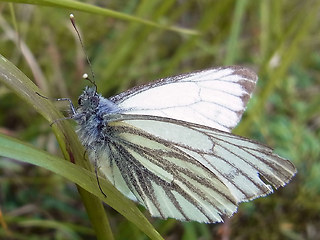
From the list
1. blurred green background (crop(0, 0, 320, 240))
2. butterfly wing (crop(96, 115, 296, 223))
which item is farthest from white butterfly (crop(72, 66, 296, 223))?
blurred green background (crop(0, 0, 320, 240))

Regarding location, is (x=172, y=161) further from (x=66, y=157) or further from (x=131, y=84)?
(x=131, y=84)

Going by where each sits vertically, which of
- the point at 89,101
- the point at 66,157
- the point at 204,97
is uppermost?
the point at 89,101

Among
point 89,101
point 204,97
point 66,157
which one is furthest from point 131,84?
point 66,157

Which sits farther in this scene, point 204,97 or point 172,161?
point 204,97

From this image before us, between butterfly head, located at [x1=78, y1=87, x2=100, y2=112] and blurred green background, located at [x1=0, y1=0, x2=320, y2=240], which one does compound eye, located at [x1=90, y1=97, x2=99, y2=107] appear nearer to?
butterfly head, located at [x1=78, y1=87, x2=100, y2=112]

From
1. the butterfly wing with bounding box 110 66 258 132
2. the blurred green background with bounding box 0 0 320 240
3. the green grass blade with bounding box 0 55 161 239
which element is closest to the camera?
the green grass blade with bounding box 0 55 161 239

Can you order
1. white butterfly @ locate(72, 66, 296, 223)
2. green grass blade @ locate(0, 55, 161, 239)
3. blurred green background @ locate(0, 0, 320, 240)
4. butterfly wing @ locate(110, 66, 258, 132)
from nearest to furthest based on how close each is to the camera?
green grass blade @ locate(0, 55, 161, 239), white butterfly @ locate(72, 66, 296, 223), butterfly wing @ locate(110, 66, 258, 132), blurred green background @ locate(0, 0, 320, 240)
